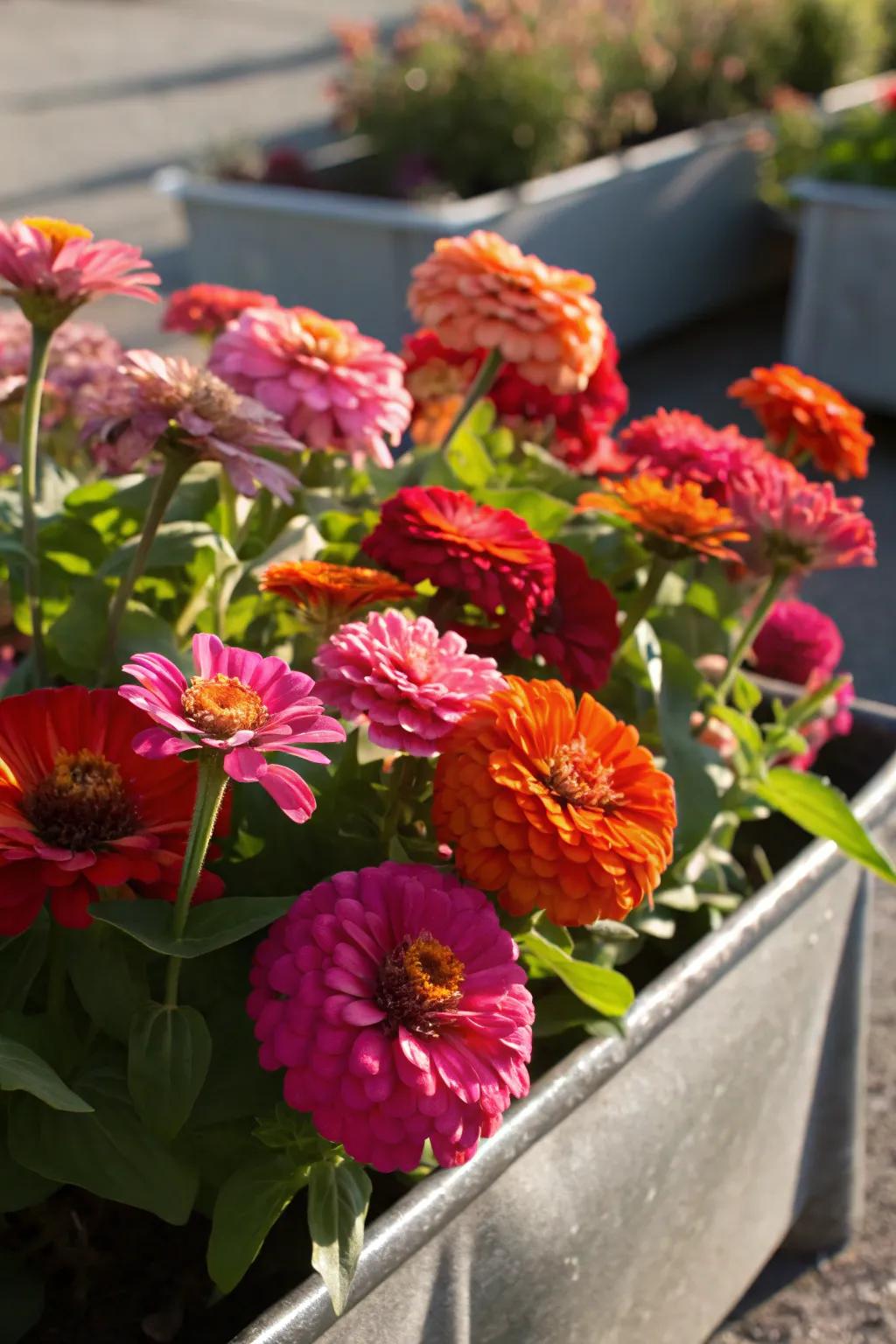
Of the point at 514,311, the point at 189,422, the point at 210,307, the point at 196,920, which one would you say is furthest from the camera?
the point at 210,307

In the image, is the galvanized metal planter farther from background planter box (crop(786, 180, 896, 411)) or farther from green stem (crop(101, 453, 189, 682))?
background planter box (crop(786, 180, 896, 411))

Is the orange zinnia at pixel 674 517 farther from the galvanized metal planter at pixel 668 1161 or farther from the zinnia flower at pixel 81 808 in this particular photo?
the zinnia flower at pixel 81 808

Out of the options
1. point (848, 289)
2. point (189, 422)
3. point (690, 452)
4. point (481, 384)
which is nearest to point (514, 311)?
point (481, 384)

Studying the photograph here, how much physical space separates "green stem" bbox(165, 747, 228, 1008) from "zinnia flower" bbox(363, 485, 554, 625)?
21 centimetres

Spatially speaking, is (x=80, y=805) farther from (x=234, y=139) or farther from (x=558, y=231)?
(x=234, y=139)

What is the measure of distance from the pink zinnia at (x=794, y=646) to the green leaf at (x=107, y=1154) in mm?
792

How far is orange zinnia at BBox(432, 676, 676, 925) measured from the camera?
71 cm

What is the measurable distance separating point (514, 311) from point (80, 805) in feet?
1.70

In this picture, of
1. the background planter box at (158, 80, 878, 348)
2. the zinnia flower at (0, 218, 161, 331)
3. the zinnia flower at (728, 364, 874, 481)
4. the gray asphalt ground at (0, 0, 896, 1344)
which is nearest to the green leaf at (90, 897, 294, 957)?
the zinnia flower at (0, 218, 161, 331)

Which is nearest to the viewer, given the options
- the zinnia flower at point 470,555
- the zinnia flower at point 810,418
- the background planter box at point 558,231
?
the zinnia flower at point 470,555

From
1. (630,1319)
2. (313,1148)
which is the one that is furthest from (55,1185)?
(630,1319)

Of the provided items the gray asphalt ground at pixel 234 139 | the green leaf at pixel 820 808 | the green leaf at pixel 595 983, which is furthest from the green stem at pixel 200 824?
the gray asphalt ground at pixel 234 139

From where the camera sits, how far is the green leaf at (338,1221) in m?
0.69

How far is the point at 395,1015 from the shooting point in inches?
26.7
